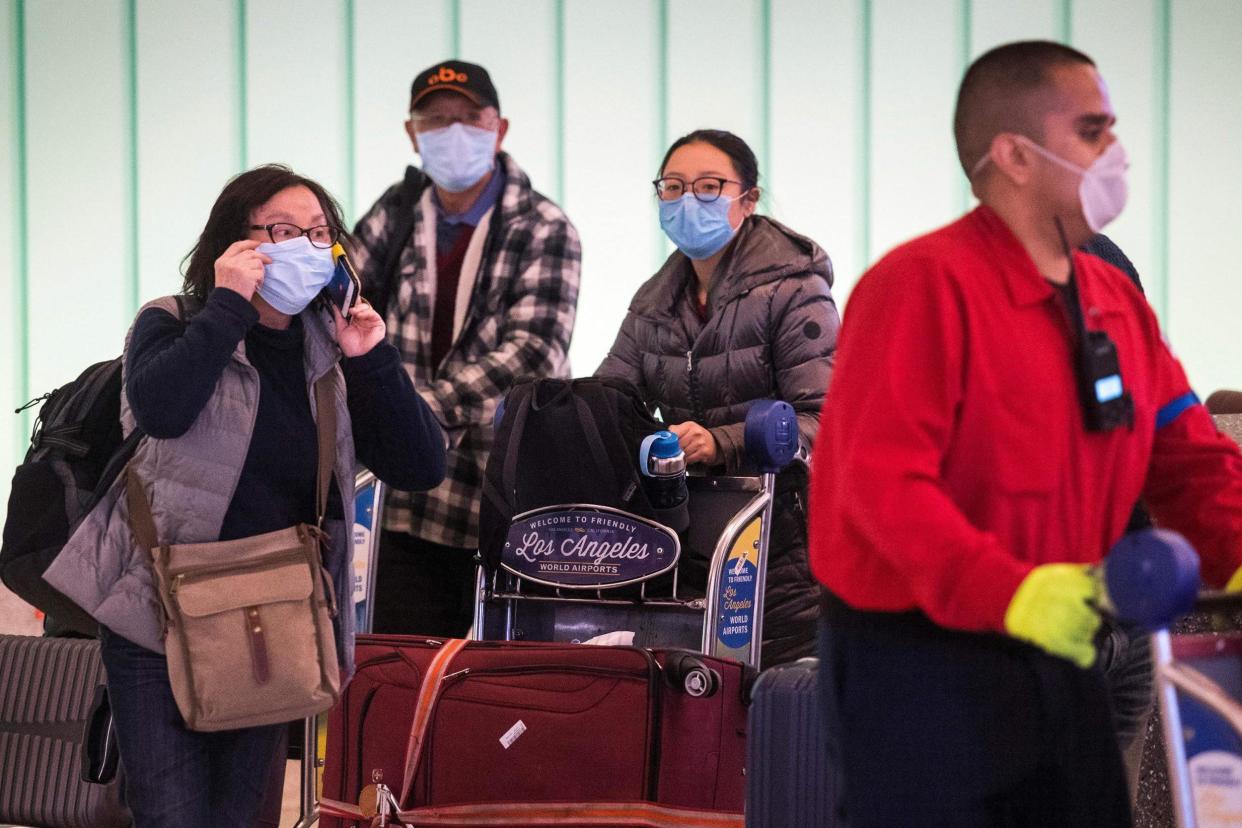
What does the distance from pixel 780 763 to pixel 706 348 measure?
111 centimetres

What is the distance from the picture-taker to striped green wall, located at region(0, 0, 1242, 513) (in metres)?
4.58

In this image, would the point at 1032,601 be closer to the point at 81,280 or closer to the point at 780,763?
the point at 780,763

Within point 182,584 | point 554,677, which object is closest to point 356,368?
point 182,584

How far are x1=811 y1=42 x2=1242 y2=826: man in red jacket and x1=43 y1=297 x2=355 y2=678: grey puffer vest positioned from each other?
40.2 inches

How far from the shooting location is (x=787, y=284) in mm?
3244

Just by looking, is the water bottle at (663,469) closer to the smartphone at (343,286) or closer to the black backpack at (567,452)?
the black backpack at (567,452)

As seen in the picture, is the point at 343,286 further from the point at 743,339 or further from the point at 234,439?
the point at 743,339

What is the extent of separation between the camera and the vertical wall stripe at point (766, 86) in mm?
4656

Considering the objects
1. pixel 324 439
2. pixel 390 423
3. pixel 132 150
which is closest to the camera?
pixel 324 439

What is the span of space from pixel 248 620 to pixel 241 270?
504 millimetres

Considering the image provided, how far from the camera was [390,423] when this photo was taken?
2465 millimetres

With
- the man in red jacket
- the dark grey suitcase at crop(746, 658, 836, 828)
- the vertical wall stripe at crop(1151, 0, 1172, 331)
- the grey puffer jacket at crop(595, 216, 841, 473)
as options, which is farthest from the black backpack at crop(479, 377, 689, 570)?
the vertical wall stripe at crop(1151, 0, 1172, 331)

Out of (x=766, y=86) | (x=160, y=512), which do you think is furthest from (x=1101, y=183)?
(x=766, y=86)

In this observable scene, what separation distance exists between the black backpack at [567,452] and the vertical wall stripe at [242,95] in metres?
2.04
